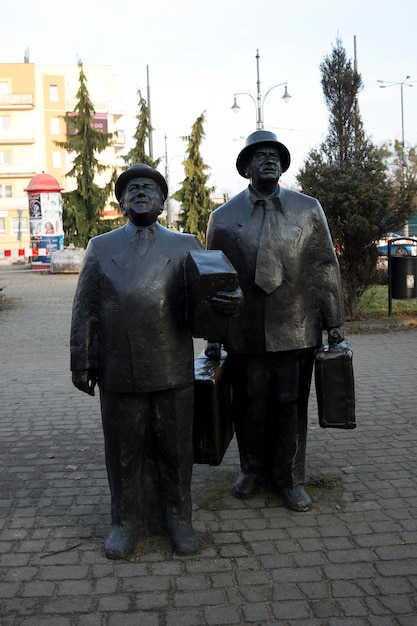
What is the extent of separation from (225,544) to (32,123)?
54.4 metres

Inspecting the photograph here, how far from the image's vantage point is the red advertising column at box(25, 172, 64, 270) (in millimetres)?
27375

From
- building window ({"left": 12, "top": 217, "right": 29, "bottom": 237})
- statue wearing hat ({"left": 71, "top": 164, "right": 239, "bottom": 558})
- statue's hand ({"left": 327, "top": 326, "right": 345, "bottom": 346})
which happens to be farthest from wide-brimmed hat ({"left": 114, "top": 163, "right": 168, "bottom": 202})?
building window ({"left": 12, "top": 217, "right": 29, "bottom": 237})

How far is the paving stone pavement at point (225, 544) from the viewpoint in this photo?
314cm

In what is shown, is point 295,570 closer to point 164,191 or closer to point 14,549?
point 14,549

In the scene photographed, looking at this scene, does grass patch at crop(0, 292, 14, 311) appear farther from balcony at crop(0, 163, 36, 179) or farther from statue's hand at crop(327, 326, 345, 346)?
balcony at crop(0, 163, 36, 179)

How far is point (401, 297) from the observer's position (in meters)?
12.5

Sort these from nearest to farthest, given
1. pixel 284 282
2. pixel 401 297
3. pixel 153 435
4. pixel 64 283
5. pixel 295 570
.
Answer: pixel 295 570
pixel 153 435
pixel 284 282
pixel 401 297
pixel 64 283

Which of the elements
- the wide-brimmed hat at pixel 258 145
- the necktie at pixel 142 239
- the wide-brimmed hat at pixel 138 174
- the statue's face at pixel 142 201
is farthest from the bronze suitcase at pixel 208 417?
the wide-brimmed hat at pixel 258 145

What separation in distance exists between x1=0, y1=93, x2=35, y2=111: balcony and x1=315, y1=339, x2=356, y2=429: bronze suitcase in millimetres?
53238

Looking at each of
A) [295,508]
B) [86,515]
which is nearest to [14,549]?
[86,515]

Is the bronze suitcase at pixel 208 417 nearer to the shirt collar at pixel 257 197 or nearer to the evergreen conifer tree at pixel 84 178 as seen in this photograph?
the shirt collar at pixel 257 197

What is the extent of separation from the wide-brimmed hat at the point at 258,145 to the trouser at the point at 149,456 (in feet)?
4.78

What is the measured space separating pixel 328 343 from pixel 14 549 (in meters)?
2.18

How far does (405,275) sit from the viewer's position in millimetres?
12391
